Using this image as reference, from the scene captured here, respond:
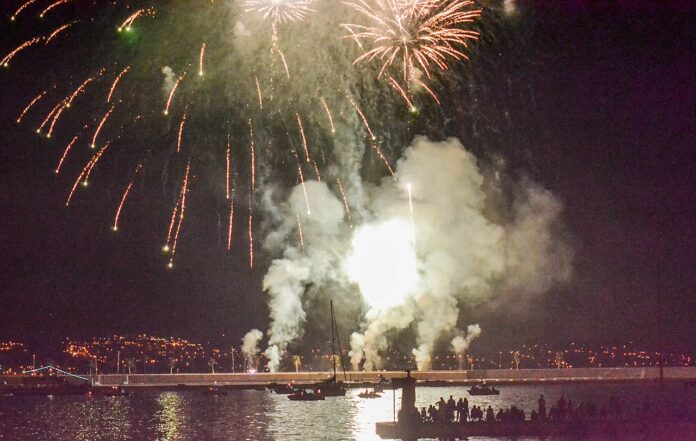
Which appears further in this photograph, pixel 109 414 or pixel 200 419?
pixel 109 414

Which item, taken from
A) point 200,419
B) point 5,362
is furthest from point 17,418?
point 5,362

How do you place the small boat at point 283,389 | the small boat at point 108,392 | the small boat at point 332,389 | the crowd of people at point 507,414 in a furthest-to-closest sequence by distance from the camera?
the small boat at point 108,392
the small boat at point 283,389
the small boat at point 332,389
the crowd of people at point 507,414

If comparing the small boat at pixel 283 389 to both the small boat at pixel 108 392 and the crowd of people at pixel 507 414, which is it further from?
the crowd of people at pixel 507 414

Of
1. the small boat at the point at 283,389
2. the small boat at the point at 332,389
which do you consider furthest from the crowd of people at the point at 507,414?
the small boat at the point at 283,389

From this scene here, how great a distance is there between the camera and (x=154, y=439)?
45.5 meters

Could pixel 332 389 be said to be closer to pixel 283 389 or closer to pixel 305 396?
pixel 305 396

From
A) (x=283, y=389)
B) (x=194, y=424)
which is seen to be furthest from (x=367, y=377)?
(x=194, y=424)

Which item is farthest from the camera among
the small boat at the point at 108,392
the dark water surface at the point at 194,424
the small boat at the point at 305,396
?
the small boat at the point at 108,392

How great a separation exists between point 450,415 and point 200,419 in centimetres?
3087

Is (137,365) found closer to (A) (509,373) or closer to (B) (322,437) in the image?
(A) (509,373)

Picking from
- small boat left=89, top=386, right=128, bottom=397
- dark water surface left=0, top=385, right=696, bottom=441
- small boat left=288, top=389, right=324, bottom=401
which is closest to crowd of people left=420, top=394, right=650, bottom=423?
dark water surface left=0, top=385, right=696, bottom=441

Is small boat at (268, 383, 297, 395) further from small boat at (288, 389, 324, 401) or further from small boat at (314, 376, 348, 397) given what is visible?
small boat at (288, 389, 324, 401)

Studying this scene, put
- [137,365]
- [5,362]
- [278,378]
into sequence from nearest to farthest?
1. [278,378]
2. [5,362]
3. [137,365]

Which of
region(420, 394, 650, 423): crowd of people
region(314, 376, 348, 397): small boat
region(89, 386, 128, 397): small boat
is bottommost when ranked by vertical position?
region(89, 386, 128, 397): small boat
